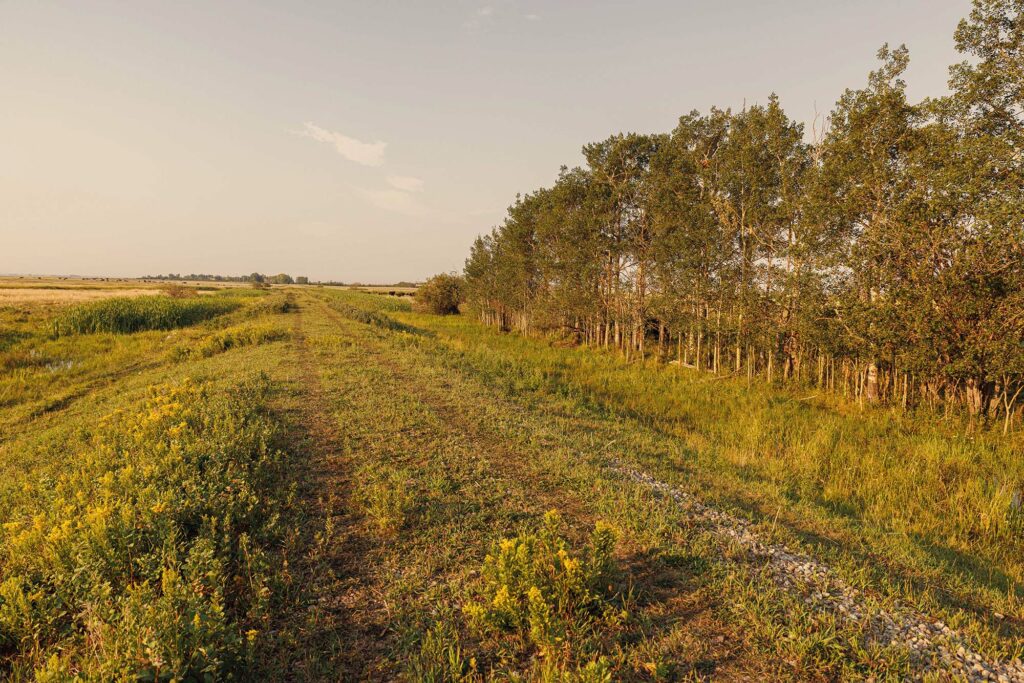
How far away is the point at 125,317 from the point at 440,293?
4224 cm

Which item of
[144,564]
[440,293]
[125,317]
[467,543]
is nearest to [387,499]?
[467,543]

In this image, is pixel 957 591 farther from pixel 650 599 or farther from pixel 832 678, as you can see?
pixel 650 599

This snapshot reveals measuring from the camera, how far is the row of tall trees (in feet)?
38.6

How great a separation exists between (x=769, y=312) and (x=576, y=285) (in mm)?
16252

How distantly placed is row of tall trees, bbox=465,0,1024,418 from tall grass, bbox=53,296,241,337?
3684cm

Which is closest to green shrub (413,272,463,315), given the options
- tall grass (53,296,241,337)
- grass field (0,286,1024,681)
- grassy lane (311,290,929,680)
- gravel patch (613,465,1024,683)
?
tall grass (53,296,241,337)

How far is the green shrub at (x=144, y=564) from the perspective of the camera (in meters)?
3.16

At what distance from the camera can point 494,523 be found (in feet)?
18.5

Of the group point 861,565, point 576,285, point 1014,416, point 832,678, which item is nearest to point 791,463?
point 861,565

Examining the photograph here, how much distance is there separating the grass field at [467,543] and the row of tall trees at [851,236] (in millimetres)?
3710

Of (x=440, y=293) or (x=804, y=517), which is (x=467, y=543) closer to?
(x=804, y=517)

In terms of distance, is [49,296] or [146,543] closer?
[146,543]

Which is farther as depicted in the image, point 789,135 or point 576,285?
point 576,285

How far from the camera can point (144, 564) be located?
13.2 ft
